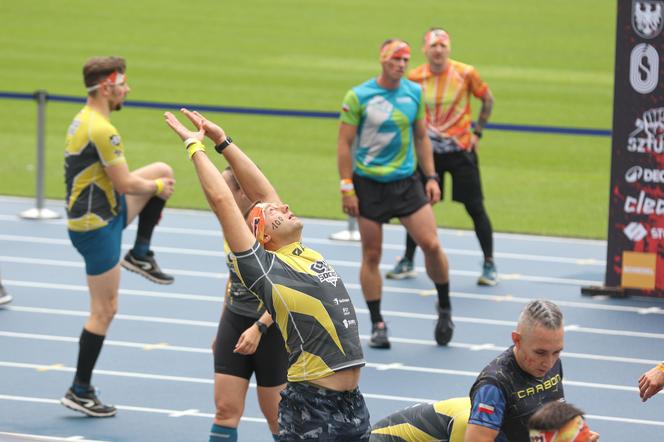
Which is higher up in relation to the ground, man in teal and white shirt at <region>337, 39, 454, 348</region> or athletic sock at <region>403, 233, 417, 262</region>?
man in teal and white shirt at <region>337, 39, 454, 348</region>

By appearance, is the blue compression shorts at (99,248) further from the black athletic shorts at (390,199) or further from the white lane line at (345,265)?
the white lane line at (345,265)

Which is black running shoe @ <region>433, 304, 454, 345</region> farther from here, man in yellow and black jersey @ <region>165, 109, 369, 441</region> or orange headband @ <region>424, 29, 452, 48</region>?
man in yellow and black jersey @ <region>165, 109, 369, 441</region>

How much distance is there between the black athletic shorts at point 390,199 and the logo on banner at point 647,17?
2.67 meters

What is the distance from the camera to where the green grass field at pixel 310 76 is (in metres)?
16.8

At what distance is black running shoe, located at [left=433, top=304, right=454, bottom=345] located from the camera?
1065 cm

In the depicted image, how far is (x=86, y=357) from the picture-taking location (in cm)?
883

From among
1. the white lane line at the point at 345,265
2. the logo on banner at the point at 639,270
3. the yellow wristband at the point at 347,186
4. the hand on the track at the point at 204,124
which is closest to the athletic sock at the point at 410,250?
the white lane line at the point at 345,265

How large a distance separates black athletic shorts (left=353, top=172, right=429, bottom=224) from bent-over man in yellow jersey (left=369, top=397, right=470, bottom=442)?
3964mm

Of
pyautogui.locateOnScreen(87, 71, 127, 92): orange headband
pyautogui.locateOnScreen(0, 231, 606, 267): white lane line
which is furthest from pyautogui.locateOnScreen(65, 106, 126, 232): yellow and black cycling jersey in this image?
pyautogui.locateOnScreen(0, 231, 606, 267): white lane line

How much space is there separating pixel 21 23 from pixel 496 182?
17488 millimetres

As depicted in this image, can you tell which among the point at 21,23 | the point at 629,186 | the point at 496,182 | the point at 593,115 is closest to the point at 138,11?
the point at 21,23

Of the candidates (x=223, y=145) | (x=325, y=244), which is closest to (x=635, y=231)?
(x=325, y=244)

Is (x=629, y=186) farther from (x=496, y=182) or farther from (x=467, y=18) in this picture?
(x=467, y=18)

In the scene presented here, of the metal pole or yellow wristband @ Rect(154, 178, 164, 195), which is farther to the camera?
the metal pole
